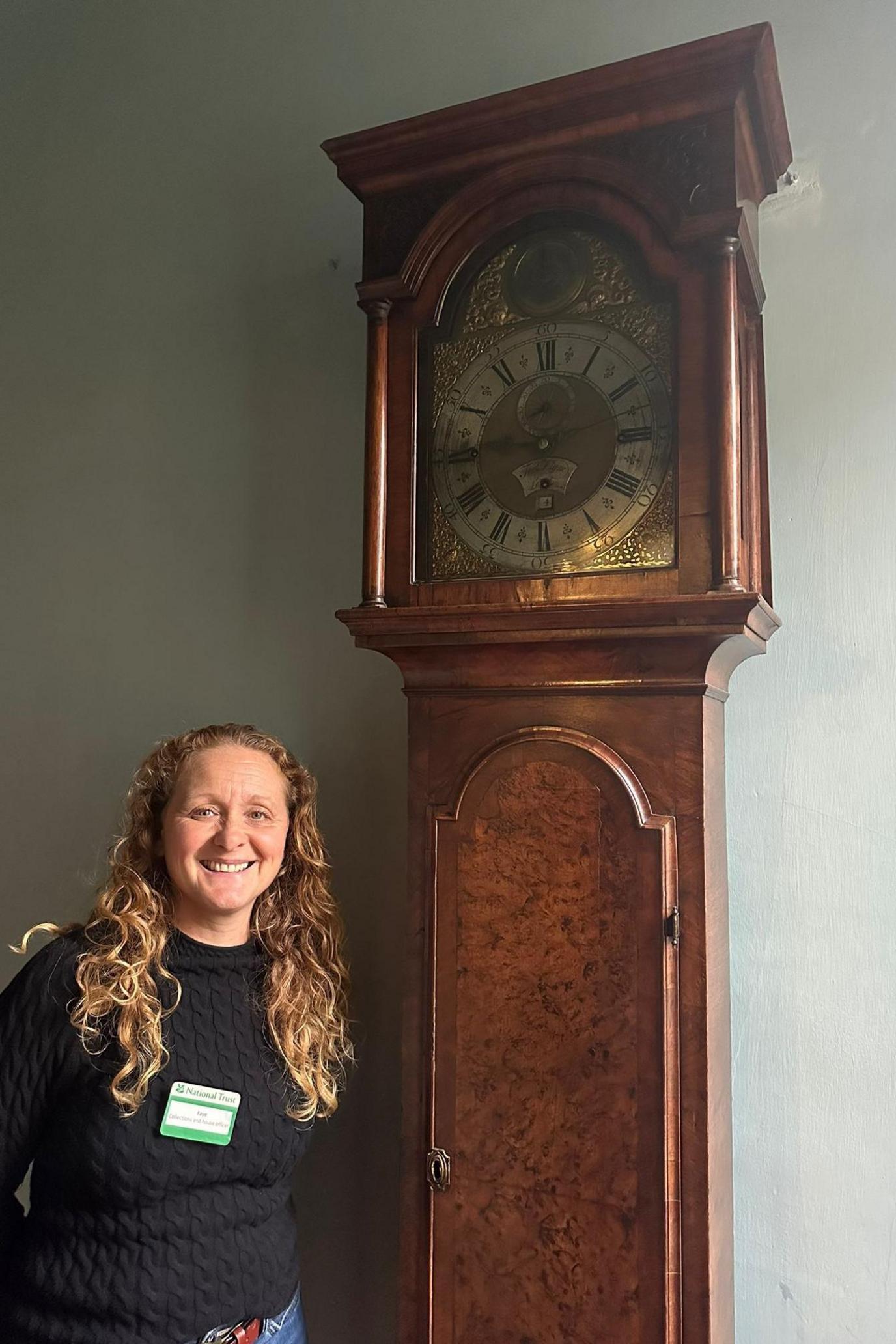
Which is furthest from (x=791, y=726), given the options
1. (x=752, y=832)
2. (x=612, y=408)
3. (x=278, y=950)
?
(x=278, y=950)

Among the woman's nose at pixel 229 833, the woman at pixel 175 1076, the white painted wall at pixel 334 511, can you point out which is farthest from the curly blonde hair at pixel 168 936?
the white painted wall at pixel 334 511

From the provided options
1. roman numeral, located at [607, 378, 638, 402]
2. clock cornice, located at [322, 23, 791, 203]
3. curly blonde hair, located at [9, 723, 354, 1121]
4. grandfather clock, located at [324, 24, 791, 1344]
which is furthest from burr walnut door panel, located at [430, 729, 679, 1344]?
clock cornice, located at [322, 23, 791, 203]

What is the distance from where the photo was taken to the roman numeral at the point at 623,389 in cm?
129

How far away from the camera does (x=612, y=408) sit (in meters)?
1.30

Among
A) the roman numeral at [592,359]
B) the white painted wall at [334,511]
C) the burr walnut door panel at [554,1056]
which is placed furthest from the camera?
the white painted wall at [334,511]

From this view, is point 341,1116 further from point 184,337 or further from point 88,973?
point 184,337

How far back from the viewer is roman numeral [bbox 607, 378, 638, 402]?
4.25 ft

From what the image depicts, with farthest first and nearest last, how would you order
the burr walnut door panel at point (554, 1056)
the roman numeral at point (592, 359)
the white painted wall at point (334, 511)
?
the white painted wall at point (334, 511) < the roman numeral at point (592, 359) < the burr walnut door panel at point (554, 1056)

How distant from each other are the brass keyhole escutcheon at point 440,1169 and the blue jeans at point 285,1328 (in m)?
0.27

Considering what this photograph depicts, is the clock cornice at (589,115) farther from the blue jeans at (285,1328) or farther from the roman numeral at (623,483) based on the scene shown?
the blue jeans at (285,1328)

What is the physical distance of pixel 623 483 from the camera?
4.24 ft

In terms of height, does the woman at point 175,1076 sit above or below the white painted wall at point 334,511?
below

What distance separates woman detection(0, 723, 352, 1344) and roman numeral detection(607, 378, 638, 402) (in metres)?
0.65

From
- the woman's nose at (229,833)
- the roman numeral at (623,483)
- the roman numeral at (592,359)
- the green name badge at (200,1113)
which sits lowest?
the green name badge at (200,1113)
